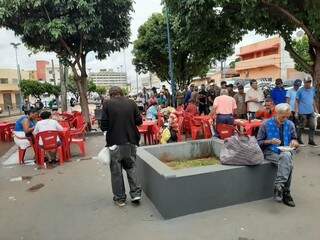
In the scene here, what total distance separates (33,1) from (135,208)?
886 cm

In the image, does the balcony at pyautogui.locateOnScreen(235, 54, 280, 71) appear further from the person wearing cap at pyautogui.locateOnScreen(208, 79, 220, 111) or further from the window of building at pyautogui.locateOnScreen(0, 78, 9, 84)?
the window of building at pyautogui.locateOnScreen(0, 78, 9, 84)

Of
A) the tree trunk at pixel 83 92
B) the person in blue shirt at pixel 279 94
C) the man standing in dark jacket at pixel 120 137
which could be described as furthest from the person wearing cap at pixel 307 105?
the tree trunk at pixel 83 92

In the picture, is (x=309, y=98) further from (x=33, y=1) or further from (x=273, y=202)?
(x=33, y=1)

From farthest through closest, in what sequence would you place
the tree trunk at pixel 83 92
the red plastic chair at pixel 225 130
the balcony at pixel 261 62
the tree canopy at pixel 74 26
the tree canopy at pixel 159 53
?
the balcony at pixel 261 62 → the tree canopy at pixel 159 53 → the tree trunk at pixel 83 92 → the tree canopy at pixel 74 26 → the red plastic chair at pixel 225 130

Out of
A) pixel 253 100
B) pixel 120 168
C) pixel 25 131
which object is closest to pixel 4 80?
pixel 25 131

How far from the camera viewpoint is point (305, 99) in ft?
27.6

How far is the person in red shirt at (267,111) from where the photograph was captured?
26.9 ft

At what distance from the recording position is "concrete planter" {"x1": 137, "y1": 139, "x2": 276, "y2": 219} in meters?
4.45

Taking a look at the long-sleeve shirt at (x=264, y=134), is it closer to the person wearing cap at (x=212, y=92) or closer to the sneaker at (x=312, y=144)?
the sneaker at (x=312, y=144)

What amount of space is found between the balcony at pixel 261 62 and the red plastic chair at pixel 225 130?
41224 mm

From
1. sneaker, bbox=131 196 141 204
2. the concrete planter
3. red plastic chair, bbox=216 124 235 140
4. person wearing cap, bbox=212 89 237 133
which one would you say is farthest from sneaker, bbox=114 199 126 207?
person wearing cap, bbox=212 89 237 133

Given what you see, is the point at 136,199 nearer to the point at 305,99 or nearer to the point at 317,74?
the point at 305,99

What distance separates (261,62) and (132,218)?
4763cm

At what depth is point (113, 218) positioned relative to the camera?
4.66 meters
